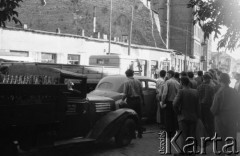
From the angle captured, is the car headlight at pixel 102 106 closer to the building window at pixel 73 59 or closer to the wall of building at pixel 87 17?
the building window at pixel 73 59

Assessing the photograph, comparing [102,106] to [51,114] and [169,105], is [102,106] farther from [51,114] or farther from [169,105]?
[51,114]

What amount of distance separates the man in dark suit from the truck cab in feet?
6.09

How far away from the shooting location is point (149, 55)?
47.2m

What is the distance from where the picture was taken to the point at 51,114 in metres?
6.77

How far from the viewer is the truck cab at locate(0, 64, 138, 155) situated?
20.1ft

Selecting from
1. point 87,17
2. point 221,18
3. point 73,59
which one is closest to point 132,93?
point 221,18

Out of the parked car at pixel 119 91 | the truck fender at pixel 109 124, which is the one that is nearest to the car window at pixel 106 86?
the parked car at pixel 119 91

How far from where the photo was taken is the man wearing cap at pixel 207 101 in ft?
31.9

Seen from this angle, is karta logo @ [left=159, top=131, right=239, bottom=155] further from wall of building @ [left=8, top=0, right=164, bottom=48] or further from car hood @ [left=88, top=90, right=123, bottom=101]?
wall of building @ [left=8, top=0, right=164, bottom=48]

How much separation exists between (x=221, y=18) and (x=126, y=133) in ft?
12.7

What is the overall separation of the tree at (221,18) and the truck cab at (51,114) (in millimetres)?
3145

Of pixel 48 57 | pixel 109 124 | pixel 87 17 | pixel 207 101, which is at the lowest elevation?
pixel 109 124

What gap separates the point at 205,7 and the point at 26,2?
37.8m

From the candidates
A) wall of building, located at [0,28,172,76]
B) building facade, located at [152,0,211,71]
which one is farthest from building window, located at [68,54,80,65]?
building facade, located at [152,0,211,71]
